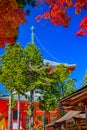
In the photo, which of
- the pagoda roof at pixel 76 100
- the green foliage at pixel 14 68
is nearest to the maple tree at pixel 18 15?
the pagoda roof at pixel 76 100

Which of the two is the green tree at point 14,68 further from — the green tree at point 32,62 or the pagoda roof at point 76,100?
the pagoda roof at point 76,100

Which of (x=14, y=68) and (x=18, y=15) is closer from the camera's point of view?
(x=18, y=15)

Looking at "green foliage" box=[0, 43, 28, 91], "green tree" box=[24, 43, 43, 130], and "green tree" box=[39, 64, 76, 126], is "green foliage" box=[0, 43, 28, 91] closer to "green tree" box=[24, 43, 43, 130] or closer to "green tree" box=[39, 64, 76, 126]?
"green tree" box=[24, 43, 43, 130]

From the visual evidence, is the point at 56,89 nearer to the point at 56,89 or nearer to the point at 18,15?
the point at 56,89

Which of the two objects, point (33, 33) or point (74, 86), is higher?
point (33, 33)

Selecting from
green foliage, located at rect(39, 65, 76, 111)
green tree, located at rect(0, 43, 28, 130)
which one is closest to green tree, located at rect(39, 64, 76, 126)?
green foliage, located at rect(39, 65, 76, 111)

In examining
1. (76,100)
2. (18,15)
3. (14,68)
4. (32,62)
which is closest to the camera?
(18,15)

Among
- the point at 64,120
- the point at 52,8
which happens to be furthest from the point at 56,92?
the point at 52,8

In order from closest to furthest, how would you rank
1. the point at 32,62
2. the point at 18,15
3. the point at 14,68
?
the point at 18,15
the point at 14,68
the point at 32,62

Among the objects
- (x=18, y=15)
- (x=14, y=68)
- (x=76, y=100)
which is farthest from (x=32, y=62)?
(x=18, y=15)

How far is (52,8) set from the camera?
7.80 meters

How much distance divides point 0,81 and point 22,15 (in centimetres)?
2331

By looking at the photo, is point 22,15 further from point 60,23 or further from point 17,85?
point 17,85

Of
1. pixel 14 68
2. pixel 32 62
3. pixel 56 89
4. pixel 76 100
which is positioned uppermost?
pixel 32 62
